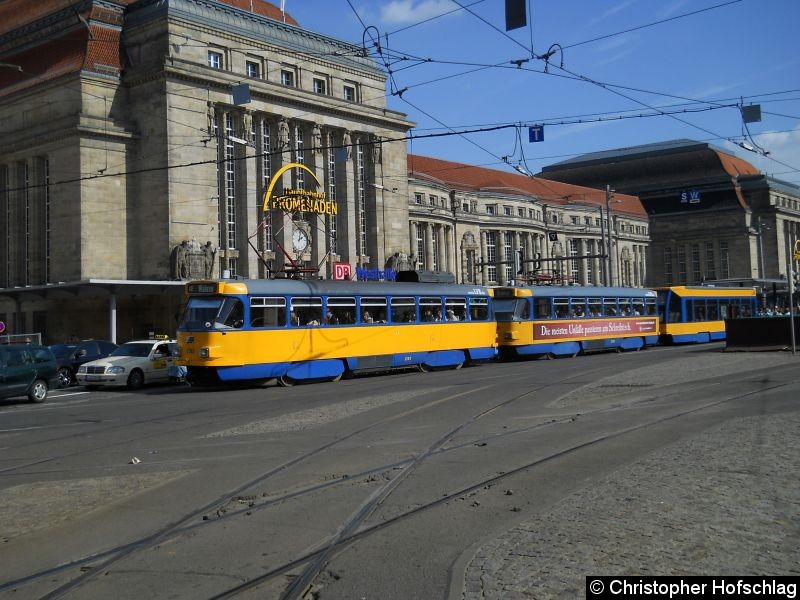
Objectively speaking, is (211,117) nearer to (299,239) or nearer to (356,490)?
(299,239)

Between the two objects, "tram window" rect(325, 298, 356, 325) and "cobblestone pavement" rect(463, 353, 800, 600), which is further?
"tram window" rect(325, 298, 356, 325)

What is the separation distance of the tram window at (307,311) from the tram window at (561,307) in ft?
43.5

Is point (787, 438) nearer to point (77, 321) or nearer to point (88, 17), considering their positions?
point (77, 321)

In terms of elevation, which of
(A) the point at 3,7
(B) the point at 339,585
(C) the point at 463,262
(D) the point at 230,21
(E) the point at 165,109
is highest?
(A) the point at 3,7

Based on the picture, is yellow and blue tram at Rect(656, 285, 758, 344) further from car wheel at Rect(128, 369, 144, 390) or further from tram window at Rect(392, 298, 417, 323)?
car wheel at Rect(128, 369, 144, 390)

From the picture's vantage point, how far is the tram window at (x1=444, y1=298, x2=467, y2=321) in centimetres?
2956

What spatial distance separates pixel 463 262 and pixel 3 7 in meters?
45.4

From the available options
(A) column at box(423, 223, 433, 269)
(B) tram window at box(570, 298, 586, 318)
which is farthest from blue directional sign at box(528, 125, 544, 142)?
(A) column at box(423, 223, 433, 269)

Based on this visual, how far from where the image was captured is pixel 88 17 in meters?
49.8

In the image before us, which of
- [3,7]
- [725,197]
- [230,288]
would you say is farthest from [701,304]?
[725,197]

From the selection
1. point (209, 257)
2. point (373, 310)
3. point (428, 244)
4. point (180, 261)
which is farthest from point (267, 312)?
point (428, 244)

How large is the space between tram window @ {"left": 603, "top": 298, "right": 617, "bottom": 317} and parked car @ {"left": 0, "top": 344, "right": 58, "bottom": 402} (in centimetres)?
2427

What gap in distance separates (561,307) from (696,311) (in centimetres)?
1294

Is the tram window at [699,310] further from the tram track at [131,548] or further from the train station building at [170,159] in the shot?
the tram track at [131,548]
